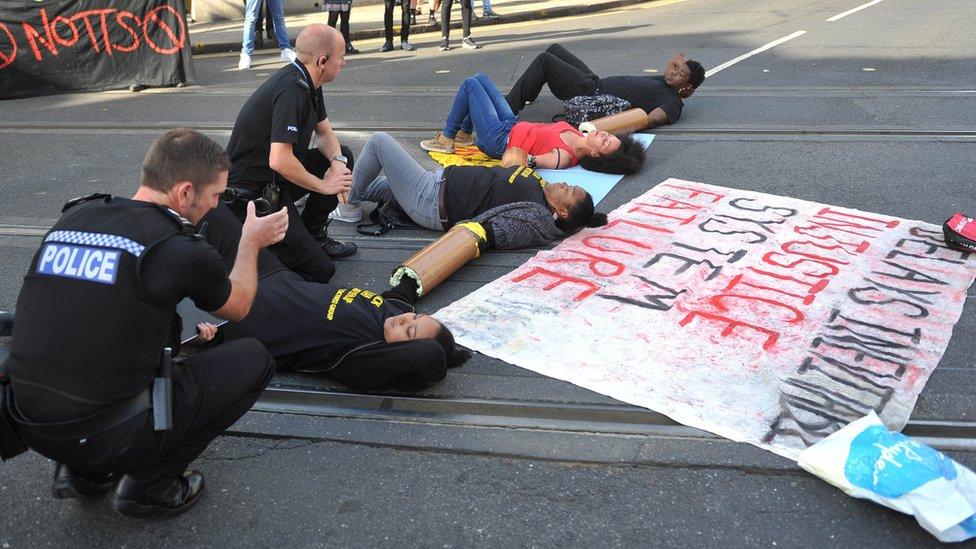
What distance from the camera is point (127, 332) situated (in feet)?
7.84

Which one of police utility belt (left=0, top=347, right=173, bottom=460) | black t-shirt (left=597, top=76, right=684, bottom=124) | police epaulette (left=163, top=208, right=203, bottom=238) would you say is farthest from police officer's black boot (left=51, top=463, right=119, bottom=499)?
black t-shirt (left=597, top=76, right=684, bottom=124)

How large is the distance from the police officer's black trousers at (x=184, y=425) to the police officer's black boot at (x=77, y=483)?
0.12 ft

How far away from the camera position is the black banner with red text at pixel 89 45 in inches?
A: 340

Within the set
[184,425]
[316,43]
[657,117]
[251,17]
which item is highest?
[316,43]

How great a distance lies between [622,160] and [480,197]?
141cm

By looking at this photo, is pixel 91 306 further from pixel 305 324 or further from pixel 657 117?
pixel 657 117

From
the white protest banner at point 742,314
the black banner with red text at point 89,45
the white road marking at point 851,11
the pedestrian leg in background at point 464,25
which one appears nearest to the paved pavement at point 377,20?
the pedestrian leg in background at point 464,25

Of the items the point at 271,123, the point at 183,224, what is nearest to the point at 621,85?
the point at 271,123

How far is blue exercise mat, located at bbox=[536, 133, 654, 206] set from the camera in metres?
5.81

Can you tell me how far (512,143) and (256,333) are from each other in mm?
3354

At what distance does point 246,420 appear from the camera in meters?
3.30

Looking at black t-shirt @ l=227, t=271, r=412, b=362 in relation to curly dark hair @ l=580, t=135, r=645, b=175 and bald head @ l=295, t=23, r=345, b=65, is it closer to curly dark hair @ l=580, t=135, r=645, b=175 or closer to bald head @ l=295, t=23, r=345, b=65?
bald head @ l=295, t=23, r=345, b=65

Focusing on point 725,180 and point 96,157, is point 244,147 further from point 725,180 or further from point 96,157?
point 725,180

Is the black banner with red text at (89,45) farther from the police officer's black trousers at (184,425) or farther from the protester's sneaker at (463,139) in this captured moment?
the police officer's black trousers at (184,425)
